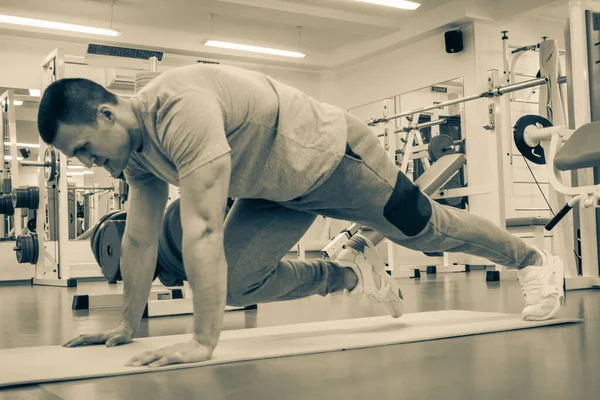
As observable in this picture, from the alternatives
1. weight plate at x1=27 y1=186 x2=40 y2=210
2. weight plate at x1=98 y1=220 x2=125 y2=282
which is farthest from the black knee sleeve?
weight plate at x1=27 y1=186 x2=40 y2=210

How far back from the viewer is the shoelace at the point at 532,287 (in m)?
2.13

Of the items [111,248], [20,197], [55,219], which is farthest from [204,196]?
[55,219]

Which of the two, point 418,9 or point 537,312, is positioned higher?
point 418,9

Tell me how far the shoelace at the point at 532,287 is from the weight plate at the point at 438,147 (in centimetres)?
451

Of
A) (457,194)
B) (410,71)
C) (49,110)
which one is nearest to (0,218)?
(457,194)

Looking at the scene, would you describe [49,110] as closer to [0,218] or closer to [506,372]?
[506,372]

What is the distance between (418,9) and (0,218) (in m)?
5.57

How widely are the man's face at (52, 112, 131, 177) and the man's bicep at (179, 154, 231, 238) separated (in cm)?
21

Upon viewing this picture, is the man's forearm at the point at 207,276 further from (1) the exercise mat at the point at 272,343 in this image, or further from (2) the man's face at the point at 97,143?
(2) the man's face at the point at 97,143

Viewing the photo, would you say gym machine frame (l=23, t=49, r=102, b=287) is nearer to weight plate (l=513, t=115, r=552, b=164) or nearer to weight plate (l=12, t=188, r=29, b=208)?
weight plate (l=12, t=188, r=29, b=208)

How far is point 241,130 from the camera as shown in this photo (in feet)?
5.44

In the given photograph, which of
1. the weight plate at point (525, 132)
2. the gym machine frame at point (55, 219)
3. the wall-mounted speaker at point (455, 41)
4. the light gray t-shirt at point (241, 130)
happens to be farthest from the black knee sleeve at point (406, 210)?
the wall-mounted speaker at point (455, 41)

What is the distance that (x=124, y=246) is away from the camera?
188 cm

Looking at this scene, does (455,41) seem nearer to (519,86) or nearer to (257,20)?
(257,20)
